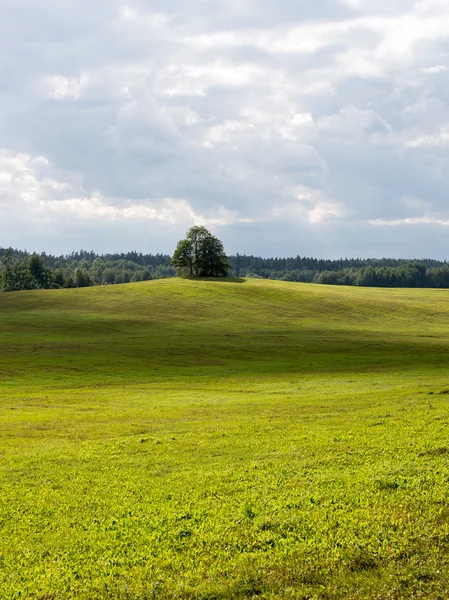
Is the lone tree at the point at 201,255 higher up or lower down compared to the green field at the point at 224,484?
higher up

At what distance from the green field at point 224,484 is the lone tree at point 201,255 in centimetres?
13549

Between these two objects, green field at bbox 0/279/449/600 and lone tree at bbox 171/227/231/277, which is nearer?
green field at bbox 0/279/449/600

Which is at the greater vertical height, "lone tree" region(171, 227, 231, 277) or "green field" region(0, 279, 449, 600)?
"lone tree" region(171, 227, 231, 277)

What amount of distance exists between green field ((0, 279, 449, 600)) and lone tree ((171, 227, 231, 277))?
135486mm

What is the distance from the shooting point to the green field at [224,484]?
11227mm

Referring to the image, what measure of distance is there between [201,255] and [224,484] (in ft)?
572

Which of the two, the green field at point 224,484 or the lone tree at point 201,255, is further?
the lone tree at point 201,255

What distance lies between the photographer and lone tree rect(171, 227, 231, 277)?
188750mm

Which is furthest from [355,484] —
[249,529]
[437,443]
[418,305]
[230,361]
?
[418,305]

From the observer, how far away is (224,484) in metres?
17.0

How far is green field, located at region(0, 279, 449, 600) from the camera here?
1123 cm

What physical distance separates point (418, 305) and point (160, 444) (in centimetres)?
11205

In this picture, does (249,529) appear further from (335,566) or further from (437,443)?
(437,443)

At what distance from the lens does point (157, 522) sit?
46.5 feet
